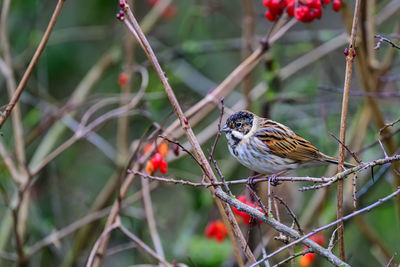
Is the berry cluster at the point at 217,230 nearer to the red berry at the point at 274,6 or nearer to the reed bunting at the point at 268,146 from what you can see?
the reed bunting at the point at 268,146

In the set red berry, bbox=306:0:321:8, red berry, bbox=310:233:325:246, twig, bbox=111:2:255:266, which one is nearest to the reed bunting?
red berry, bbox=310:233:325:246

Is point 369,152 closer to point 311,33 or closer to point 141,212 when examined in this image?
point 311,33

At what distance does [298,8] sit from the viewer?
10.9 feet

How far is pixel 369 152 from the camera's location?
5293mm

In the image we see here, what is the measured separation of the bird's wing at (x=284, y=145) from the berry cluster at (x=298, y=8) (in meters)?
0.78

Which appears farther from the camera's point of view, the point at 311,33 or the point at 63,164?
the point at 63,164

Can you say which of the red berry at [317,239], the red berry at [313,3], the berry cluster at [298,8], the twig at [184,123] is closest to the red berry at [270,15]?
the berry cluster at [298,8]

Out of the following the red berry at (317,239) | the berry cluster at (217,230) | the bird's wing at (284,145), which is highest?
the bird's wing at (284,145)

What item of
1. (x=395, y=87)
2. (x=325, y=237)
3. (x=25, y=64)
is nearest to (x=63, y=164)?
(x=25, y=64)

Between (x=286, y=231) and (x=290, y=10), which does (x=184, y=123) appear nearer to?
(x=286, y=231)

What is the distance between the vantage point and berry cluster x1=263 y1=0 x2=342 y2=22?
331cm

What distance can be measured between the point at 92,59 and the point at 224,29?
192 cm

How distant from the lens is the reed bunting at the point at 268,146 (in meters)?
3.84

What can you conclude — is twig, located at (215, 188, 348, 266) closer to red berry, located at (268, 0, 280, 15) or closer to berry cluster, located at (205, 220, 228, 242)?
red berry, located at (268, 0, 280, 15)
